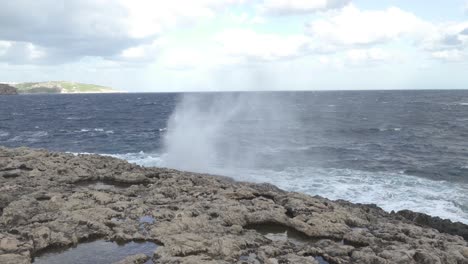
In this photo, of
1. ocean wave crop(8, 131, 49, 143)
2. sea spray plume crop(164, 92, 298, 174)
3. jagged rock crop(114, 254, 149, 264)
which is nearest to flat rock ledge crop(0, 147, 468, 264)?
jagged rock crop(114, 254, 149, 264)

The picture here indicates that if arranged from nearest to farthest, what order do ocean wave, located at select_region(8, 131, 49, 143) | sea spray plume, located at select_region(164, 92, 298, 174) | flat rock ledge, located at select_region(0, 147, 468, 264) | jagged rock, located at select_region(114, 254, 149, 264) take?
jagged rock, located at select_region(114, 254, 149, 264) → flat rock ledge, located at select_region(0, 147, 468, 264) → sea spray plume, located at select_region(164, 92, 298, 174) → ocean wave, located at select_region(8, 131, 49, 143)

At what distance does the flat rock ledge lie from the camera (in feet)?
52.3

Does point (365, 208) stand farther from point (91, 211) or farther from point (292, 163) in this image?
point (292, 163)

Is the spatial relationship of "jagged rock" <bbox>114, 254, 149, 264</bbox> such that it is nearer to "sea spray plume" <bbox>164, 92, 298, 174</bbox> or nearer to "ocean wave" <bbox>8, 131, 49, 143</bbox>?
"sea spray plume" <bbox>164, 92, 298, 174</bbox>

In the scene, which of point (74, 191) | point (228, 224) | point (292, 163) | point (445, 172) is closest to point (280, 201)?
point (228, 224)

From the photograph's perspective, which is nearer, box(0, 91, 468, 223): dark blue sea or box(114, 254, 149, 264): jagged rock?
box(114, 254, 149, 264): jagged rock

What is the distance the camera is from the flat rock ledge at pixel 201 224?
52.3 feet

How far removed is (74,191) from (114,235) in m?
6.90

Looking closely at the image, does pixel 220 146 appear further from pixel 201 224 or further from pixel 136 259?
pixel 136 259

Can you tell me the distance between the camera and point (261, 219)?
19516mm

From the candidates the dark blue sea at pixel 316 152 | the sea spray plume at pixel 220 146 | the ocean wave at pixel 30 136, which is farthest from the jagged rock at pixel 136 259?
the ocean wave at pixel 30 136

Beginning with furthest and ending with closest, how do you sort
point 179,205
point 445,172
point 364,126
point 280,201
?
point 364,126
point 445,172
point 280,201
point 179,205

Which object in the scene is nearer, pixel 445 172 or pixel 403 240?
pixel 403 240

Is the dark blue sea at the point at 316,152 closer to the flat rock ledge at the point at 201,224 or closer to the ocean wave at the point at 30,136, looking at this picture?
the ocean wave at the point at 30,136
